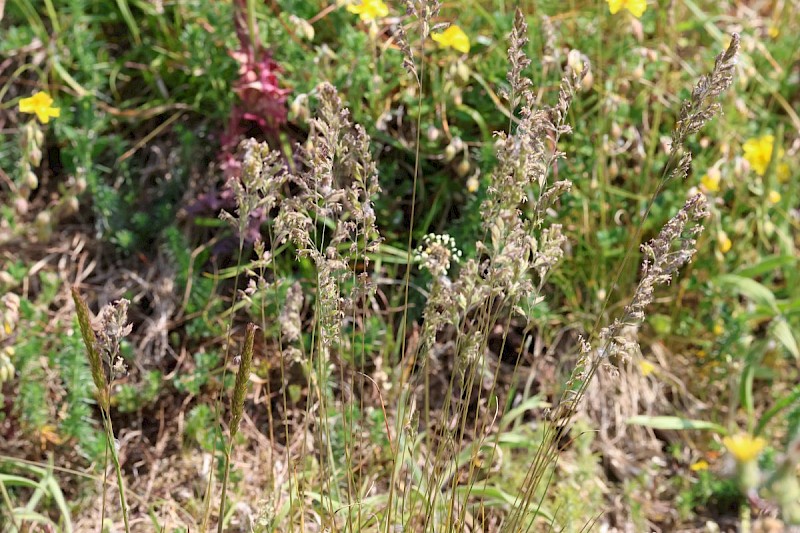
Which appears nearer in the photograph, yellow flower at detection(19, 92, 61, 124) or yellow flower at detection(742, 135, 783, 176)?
yellow flower at detection(19, 92, 61, 124)

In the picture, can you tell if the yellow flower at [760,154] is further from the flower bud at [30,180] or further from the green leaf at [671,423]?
the flower bud at [30,180]

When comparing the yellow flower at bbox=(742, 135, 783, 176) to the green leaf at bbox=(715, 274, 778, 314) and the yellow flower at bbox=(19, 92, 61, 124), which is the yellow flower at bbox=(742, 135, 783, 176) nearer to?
the green leaf at bbox=(715, 274, 778, 314)

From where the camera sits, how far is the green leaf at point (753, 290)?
263 cm

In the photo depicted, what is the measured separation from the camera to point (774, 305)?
8.61ft

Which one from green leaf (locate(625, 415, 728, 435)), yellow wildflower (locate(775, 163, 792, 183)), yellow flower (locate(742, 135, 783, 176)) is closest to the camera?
green leaf (locate(625, 415, 728, 435))

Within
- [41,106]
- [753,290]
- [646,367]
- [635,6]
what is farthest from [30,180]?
[753,290]

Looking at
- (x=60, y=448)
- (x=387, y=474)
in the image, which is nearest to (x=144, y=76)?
(x=60, y=448)

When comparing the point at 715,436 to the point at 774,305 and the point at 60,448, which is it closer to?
the point at 774,305

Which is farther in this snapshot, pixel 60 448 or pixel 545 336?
pixel 545 336

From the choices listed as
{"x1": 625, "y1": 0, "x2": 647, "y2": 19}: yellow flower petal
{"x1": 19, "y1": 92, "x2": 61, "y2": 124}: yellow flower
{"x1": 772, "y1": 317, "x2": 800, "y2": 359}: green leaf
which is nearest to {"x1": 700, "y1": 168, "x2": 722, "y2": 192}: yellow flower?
{"x1": 772, "y1": 317, "x2": 800, "y2": 359}: green leaf

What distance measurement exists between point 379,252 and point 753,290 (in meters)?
1.16

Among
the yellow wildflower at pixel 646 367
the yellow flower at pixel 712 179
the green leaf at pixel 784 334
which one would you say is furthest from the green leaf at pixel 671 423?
the yellow flower at pixel 712 179

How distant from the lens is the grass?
2.45m

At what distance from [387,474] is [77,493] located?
0.86 meters
